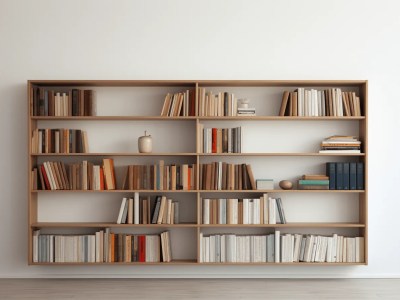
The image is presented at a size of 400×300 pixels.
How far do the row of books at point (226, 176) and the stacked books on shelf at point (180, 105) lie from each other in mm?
556

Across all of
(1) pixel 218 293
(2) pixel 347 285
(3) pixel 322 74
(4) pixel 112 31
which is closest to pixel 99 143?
(4) pixel 112 31

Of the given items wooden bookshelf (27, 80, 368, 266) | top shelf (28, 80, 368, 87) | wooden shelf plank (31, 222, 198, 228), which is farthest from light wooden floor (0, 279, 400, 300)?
top shelf (28, 80, 368, 87)

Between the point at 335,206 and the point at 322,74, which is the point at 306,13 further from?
the point at 335,206

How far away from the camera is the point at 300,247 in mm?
Answer: 5805

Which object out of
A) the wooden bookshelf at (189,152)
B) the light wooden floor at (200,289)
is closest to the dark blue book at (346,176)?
the wooden bookshelf at (189,152)

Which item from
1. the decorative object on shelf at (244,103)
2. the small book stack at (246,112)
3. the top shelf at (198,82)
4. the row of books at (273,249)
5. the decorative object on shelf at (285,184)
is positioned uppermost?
the top shelf at (198,82)

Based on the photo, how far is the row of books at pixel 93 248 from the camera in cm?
576

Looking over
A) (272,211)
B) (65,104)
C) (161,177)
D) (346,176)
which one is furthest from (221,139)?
(65,104)

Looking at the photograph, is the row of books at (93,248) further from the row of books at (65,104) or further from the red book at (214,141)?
the row of books at (65,104)

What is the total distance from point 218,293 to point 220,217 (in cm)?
78

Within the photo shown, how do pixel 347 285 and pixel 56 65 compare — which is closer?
pixel 347 285

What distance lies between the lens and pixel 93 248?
5.77m

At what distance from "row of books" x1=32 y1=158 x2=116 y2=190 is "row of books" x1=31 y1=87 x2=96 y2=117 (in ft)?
1.62

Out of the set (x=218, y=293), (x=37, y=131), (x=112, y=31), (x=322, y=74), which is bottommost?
(x=218, y=293)
